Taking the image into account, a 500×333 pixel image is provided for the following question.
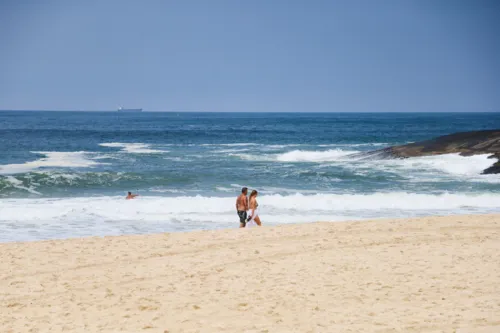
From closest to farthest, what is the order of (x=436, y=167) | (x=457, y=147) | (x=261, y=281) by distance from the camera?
(x=261, y=281) → (x=436, y=167) → (x=457, y=147)

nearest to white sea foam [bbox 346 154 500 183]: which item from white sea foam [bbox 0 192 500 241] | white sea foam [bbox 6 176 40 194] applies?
white sea foam [bbox 0 192 500 241]

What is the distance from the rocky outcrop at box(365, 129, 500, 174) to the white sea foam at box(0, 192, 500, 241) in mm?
10553

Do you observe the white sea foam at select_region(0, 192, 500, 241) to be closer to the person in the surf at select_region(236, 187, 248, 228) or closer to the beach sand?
the person in the surf at select_region(236, 187, 248, 228)

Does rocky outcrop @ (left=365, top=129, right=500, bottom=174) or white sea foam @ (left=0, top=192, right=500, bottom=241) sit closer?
white sea foam @ (left=0, top=192, right=500, bottom=241)

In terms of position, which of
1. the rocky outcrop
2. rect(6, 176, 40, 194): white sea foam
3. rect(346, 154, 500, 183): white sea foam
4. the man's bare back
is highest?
the rocky outcrop

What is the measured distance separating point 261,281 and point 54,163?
30.4 m

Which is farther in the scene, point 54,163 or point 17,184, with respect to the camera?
point 54,163

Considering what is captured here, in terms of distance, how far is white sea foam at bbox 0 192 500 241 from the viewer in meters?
17.5

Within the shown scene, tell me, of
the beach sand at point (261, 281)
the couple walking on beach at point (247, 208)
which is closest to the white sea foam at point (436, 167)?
the couple walking on beach at point (247, 208)

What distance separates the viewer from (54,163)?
38406 millimetres

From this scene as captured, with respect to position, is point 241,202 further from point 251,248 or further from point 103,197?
point 103,197

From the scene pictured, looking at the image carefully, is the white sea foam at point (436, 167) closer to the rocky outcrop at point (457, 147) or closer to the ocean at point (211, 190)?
the ocean at point (211, 190)

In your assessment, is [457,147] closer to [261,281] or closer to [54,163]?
[54,163]

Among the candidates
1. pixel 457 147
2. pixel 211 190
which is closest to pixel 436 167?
pixel 457 147
